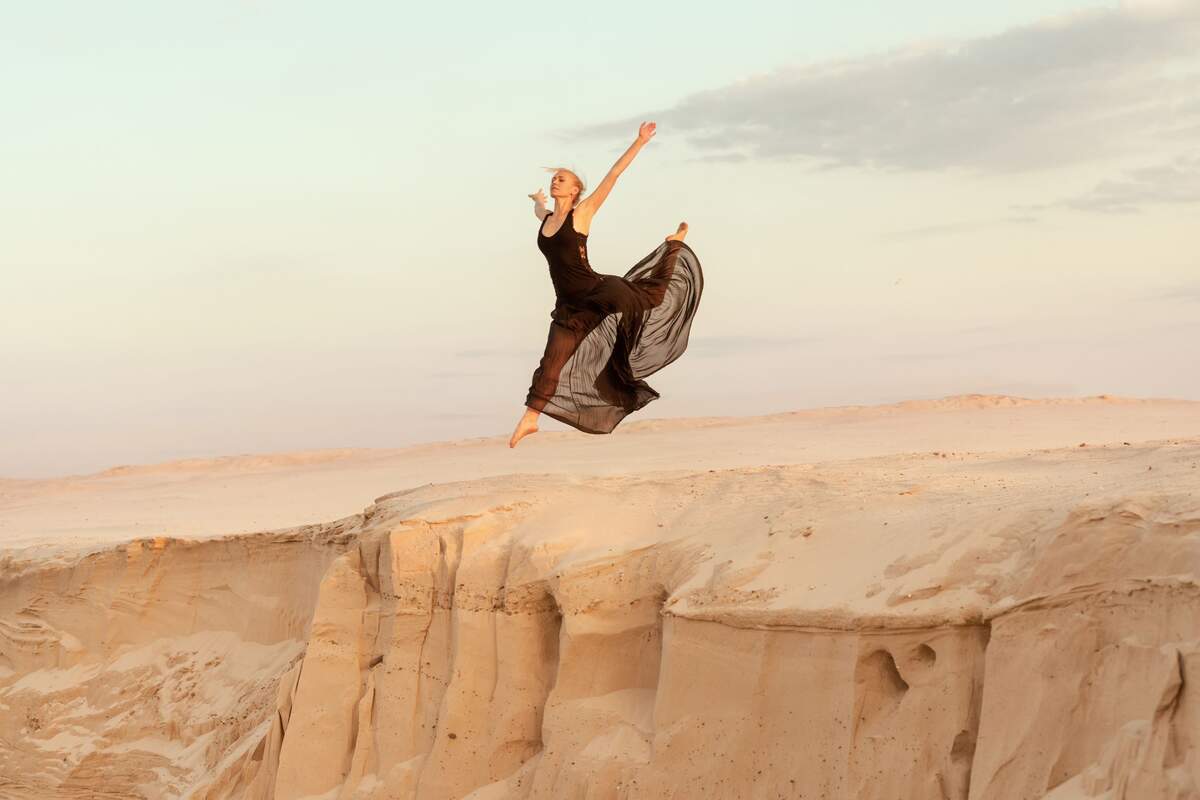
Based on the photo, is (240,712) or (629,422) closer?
(240,712)

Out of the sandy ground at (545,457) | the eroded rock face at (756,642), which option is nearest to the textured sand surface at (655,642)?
the eroded rock face at (756,642)

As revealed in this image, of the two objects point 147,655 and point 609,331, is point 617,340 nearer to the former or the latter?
point 609,331

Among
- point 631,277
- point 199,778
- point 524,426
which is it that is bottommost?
point 199,778

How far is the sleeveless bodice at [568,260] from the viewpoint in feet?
37.0

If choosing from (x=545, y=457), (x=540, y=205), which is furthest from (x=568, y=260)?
(x=545, y=457)

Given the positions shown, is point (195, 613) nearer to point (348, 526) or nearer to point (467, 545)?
point (348, 526)

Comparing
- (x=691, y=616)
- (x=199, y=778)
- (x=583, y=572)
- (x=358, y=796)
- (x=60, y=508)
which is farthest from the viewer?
(x=60, y=508)

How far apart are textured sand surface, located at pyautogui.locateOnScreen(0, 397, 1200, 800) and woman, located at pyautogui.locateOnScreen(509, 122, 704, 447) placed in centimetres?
76

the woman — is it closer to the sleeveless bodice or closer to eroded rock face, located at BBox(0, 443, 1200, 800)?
the sleeveless bodice

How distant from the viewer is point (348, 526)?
15.0 m

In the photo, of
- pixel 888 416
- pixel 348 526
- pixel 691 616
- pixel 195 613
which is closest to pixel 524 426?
pixel 691 616

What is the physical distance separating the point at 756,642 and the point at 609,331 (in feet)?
11.8

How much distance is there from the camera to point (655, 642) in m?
10.4

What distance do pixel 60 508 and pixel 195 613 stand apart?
965 inches
